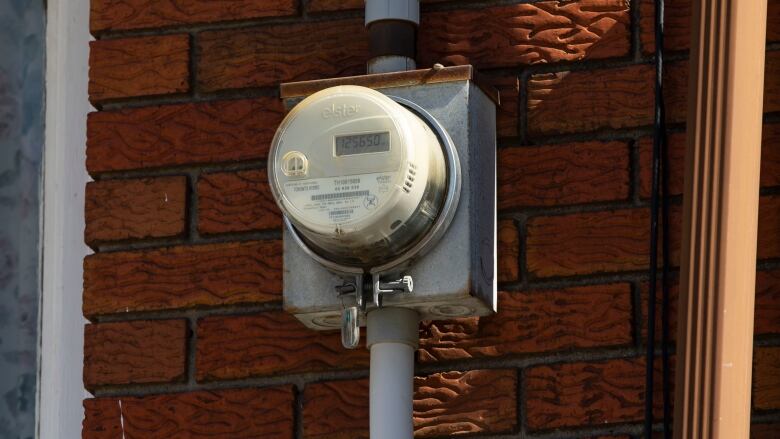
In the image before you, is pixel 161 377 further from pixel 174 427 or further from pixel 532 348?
pixel 532 348

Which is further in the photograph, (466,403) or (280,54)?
(280,54)

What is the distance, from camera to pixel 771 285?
8.52 ft

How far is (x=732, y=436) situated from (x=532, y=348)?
1.24 ft

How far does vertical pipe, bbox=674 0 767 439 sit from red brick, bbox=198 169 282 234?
638mm

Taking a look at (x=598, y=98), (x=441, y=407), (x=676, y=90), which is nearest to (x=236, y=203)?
(x=441, y=407)

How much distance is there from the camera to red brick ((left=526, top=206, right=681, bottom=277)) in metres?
2.64

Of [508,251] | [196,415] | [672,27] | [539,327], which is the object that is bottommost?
[196,415]

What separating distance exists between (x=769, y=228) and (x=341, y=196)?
1.97 feet

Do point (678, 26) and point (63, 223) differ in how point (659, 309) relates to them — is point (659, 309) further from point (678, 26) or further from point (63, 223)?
point (63, 223)

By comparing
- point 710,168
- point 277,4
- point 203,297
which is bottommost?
point 203,297

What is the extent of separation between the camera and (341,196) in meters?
2.46

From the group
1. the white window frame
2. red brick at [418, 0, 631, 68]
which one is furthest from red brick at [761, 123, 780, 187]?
the white window frame

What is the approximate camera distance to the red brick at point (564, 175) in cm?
267

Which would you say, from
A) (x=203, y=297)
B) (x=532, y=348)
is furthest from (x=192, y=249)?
(x=532, y=348)
